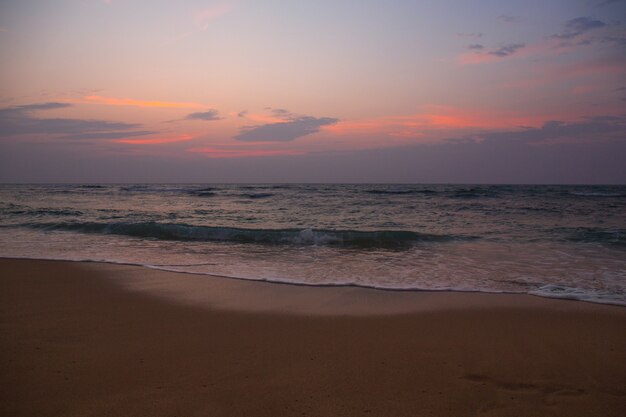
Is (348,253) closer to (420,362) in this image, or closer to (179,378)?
(420,362)

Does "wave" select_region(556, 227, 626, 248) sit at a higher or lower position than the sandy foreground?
higher

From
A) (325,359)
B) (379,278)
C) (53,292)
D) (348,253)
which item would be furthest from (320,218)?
(325,359)

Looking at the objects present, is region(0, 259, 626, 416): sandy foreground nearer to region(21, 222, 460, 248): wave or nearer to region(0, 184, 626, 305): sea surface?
region(0, 184, 626, 305): sea surface

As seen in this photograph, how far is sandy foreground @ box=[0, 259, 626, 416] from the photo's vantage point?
279 cm

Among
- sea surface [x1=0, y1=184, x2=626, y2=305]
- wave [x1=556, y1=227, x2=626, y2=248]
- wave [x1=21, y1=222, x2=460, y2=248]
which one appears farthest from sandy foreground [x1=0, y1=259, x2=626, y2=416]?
wave [x1=556, y1=227, x2=626, y2=248]

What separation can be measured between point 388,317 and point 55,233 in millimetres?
12182

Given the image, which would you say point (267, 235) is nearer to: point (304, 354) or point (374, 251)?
point (374, 251)

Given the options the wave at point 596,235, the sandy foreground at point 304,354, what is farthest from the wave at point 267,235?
the sandy foreground at point 304,354

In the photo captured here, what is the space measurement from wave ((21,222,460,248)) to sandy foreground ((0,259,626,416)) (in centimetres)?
600

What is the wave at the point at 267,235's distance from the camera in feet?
39.0

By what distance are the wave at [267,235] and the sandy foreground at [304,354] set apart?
19.7ft

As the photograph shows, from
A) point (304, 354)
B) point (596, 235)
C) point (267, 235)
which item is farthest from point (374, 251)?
point (596, 235)

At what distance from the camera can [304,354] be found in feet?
11.9

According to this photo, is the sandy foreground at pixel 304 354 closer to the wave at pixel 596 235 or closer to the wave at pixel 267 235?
the wave at pixel 267 235
